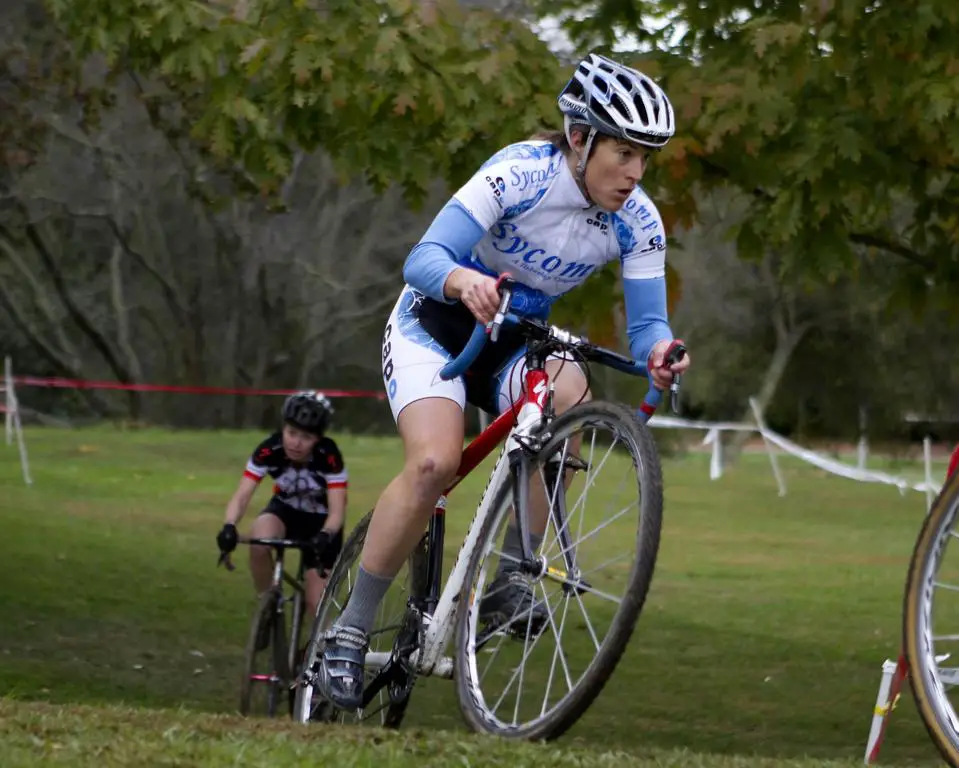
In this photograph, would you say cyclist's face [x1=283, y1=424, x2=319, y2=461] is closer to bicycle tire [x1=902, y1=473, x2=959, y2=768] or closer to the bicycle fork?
the bicycle fork

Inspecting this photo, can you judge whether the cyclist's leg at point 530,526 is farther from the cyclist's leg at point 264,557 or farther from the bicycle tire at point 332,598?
the cyclist's leg at point 264,557

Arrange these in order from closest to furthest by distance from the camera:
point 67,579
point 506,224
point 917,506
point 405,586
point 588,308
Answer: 1. point 506,224
2. point 405,586
3. point 588,308
4. point 67,579
5. point 917,506

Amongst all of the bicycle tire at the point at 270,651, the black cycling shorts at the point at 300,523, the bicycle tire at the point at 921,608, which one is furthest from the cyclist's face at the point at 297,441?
the bicycle tire at the point at 921,608

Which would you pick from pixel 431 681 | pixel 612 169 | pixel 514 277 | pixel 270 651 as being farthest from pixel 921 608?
pixel 431 681

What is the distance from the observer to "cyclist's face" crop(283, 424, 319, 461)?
9.67 metres

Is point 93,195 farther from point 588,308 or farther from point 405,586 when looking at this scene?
point 405,586

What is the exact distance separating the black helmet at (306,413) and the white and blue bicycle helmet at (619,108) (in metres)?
4.41

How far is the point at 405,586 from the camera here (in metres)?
6.14

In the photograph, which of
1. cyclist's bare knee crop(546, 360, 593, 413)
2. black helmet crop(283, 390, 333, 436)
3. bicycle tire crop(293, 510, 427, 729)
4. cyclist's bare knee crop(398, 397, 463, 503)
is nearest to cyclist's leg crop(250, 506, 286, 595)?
black helmet crop(283, 390, 333, 436)

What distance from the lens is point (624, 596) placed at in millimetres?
4688

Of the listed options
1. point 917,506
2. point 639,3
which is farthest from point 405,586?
point 917,506

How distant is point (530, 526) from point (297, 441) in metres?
4.53

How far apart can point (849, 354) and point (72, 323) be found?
20.0 metres

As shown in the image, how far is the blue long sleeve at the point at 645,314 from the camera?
18.4ft
